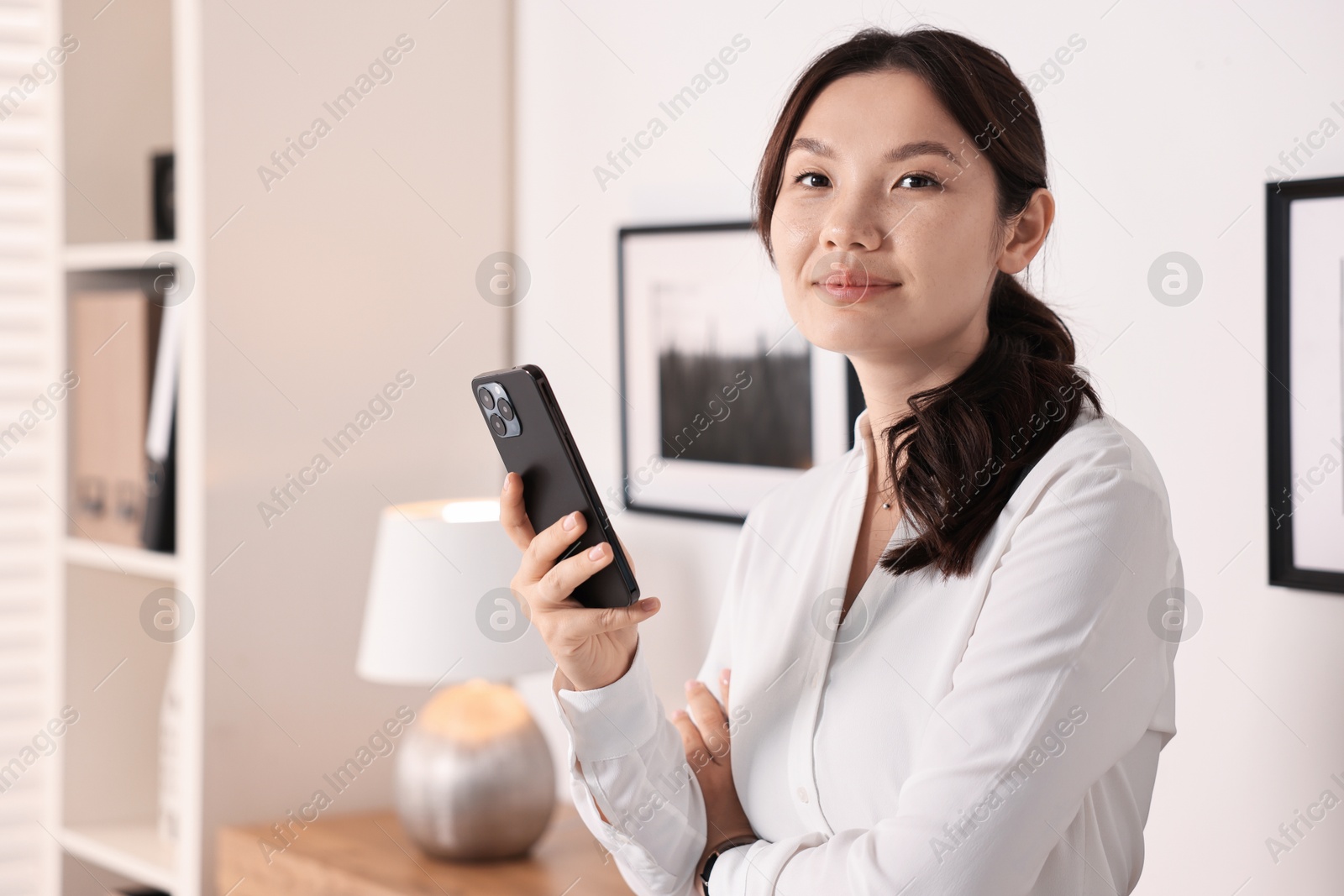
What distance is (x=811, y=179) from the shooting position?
1.09 metres

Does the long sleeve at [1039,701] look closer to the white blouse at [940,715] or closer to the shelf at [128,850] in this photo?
the white blouse at [940,715]

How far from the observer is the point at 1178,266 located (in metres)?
1.42

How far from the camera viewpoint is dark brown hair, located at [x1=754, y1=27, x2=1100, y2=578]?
3.30 ft

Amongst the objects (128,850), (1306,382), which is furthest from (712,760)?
(128,850)

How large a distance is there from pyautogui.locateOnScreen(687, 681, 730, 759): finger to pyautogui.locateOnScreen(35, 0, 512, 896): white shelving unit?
125cm

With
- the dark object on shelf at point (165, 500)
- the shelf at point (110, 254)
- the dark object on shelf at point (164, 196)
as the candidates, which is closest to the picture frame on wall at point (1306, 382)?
the shelf at point (110, 254)

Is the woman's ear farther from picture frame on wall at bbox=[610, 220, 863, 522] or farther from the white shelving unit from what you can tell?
the white shelving unit

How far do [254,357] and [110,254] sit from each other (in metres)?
0.40

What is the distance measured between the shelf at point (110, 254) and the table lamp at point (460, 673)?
72 centimetres

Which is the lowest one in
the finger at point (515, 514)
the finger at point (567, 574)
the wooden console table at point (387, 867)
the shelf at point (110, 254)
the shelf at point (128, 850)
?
the shelf at point (128, 850)

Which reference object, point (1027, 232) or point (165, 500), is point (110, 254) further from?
point (1027, 232)

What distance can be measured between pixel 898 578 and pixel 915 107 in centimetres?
40

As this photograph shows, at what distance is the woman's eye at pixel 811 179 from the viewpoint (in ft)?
3.55

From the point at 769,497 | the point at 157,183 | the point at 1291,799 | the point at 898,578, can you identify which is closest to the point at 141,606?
the point at 157,183
